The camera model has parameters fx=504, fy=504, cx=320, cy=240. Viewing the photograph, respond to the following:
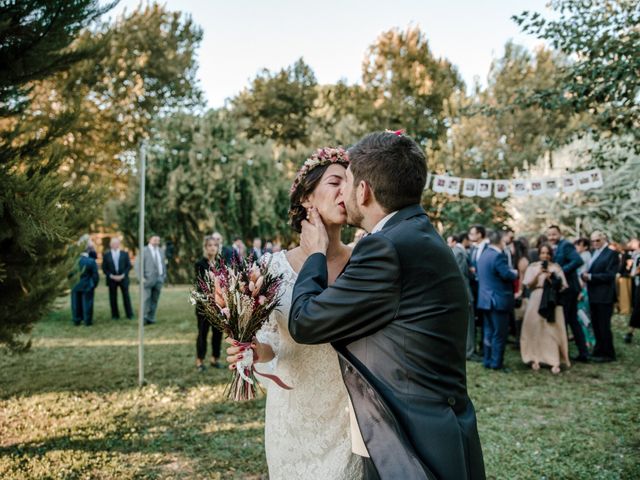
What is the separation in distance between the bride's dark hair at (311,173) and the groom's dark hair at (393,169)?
2.17ft

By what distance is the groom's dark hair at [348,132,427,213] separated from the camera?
1966 millimetres

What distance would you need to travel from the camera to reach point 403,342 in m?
1.79

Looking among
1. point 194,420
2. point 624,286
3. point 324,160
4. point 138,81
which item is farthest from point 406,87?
point 324,160

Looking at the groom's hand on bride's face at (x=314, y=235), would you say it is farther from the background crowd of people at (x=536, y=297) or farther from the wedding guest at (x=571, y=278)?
the wedding guest at (x=571, y=278)

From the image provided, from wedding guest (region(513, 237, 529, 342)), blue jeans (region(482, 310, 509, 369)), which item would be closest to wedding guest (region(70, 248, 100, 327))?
blue jeans (region(482, 310, 509, 369))

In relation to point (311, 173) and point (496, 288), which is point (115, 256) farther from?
point (311, 173)

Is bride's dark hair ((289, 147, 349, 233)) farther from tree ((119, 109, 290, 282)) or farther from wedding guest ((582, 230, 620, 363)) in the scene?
tree ((119, 109, 290, 282))

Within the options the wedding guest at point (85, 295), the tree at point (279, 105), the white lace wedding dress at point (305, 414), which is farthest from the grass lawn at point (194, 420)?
the tree at point (279, 105)

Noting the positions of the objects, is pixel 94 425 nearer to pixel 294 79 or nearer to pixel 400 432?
pixel 400 432

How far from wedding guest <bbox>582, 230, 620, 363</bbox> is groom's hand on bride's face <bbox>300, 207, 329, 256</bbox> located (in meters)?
8.72

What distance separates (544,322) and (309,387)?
7.51 m

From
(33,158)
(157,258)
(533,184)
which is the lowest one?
(157,258)

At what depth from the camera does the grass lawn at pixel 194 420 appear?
194 inches

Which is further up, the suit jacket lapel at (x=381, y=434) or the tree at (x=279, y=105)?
the tree at (x=279, y=105)
